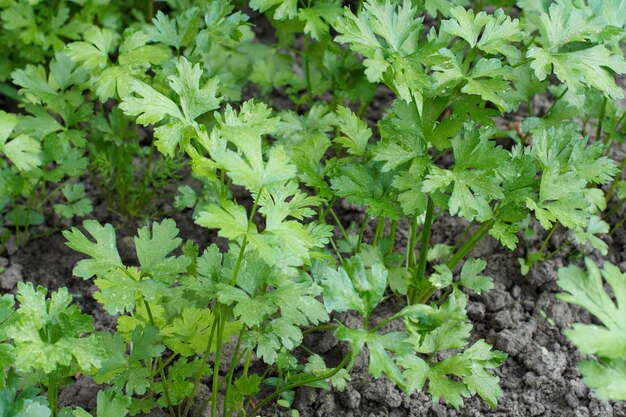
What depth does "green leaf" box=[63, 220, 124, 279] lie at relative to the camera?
192cm

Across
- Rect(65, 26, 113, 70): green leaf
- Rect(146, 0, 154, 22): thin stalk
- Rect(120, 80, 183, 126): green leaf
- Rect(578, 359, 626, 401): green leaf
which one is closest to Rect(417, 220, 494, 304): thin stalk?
Rect(578, 359, 626, 401): green leaf

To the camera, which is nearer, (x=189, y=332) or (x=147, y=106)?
(x=147, y=106)

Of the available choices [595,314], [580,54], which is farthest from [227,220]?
[580,54]

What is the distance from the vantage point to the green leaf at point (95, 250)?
6.31 ft

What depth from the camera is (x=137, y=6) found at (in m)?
3.47

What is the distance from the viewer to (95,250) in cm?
197

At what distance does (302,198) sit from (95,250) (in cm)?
53

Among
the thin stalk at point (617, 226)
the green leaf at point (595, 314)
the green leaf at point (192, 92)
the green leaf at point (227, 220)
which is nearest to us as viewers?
the green leaf at point (595, 314)

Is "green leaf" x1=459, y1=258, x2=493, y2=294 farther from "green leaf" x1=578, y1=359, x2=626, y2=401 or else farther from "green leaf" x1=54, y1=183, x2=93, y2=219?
"green leaf" x1=54, y1=183, x2=93, y2=219

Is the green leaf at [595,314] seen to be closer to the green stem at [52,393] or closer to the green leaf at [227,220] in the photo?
the green leaf at [227,220]

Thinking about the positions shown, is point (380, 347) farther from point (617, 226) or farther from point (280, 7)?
point (617, 226)

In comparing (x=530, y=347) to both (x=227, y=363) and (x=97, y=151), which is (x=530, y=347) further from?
(x=97, y=151)

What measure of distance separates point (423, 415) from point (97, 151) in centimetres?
147

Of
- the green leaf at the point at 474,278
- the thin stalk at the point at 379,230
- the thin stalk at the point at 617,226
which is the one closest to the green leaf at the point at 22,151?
the thin stalk at the point at 379,230
